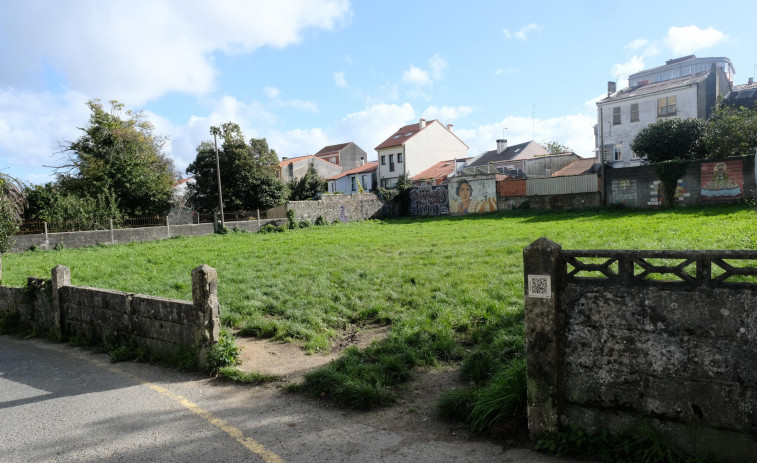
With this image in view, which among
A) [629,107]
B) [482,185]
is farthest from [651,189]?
[629,107]

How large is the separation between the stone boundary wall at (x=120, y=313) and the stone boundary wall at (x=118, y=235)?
1282 centimetres

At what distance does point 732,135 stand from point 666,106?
1002 centimetres

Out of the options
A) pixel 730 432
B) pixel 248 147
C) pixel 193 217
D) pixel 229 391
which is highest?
pixel 248 147

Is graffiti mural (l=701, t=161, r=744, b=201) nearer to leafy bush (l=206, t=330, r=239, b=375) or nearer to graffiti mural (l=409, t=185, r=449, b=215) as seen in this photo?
graffiti mural (l=409, t=185, r=449, b=215)

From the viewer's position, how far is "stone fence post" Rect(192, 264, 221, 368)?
680 cm

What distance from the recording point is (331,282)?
450 inches

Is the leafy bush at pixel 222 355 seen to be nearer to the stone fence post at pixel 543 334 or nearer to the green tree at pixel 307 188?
the stone fence post at pixel 543 334

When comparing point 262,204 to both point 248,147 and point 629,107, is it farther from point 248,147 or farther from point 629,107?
point 629,107

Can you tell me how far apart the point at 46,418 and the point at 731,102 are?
45.4 m

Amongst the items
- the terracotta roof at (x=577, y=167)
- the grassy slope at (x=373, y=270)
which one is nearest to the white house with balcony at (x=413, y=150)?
the terracotta roof at (x=577, y=167)

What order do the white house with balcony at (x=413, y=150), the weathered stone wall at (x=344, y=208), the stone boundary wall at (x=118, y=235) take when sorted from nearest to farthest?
the stone boundary wall at (x=118, y=235) → the weathered stone wall at (x=344, y=208) → the white house with balcony at (x=413, y=150)

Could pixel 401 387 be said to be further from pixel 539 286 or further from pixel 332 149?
pixel 332 149

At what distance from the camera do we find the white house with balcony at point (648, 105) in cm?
3453

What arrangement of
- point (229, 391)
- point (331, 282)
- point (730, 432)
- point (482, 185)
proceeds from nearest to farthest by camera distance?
1. point (730, 432)
2. point (229, 391)
3. point (331, 282)
4. point (482, 185)
